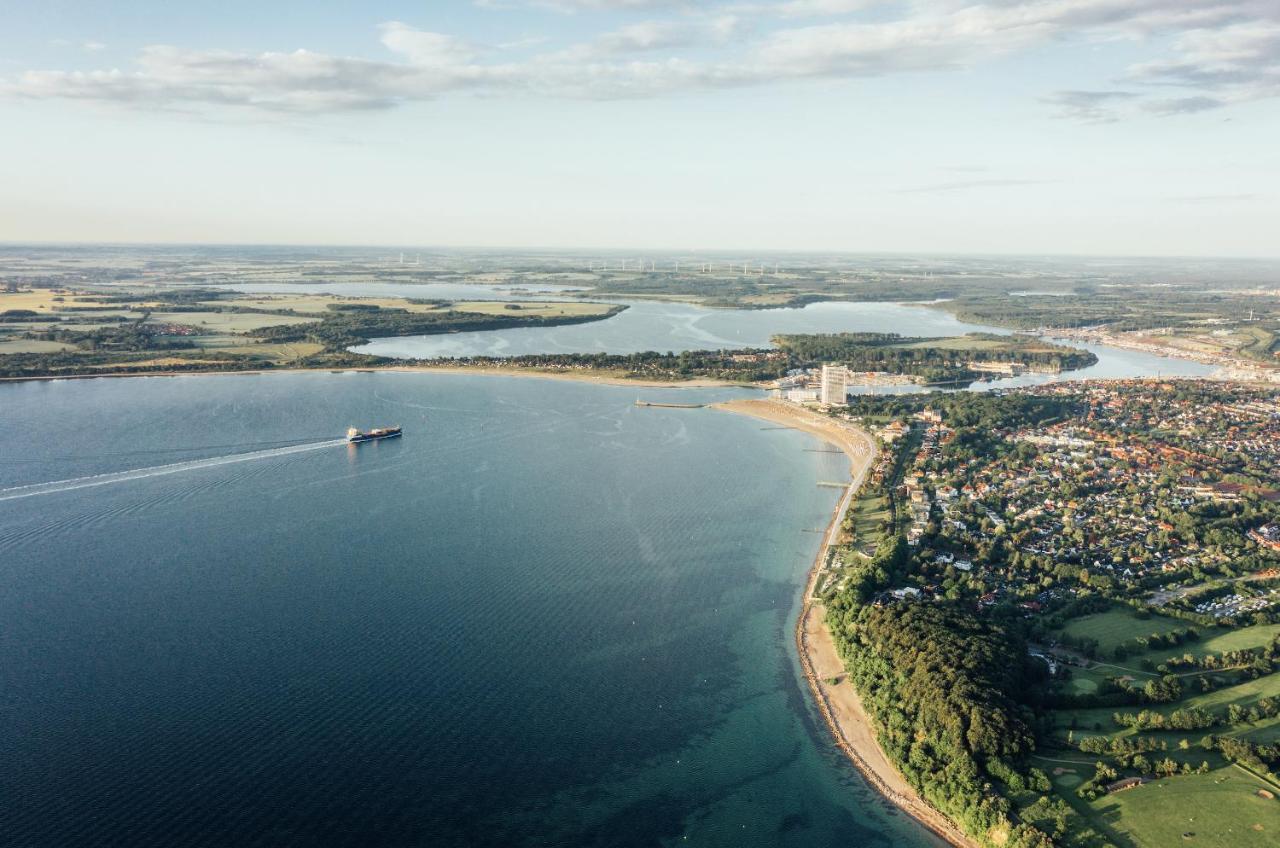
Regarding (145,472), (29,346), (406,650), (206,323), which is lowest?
(406,650)

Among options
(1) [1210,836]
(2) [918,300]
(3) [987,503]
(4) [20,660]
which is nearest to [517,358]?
(3) [987,503]

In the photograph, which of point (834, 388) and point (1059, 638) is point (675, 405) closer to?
point (834, 388)

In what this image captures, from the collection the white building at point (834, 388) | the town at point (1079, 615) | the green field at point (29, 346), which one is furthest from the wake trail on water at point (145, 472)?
the green field at point (29, 346)

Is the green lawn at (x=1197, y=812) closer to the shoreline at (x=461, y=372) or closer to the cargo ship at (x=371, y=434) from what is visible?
the cargo ship at (x=371, y=434)

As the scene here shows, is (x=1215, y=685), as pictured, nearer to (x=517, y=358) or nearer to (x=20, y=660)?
(x=20, y=660)

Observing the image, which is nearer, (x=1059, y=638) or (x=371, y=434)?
(x=1059, y=638)

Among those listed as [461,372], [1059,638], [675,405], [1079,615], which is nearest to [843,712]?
[1059,638]
